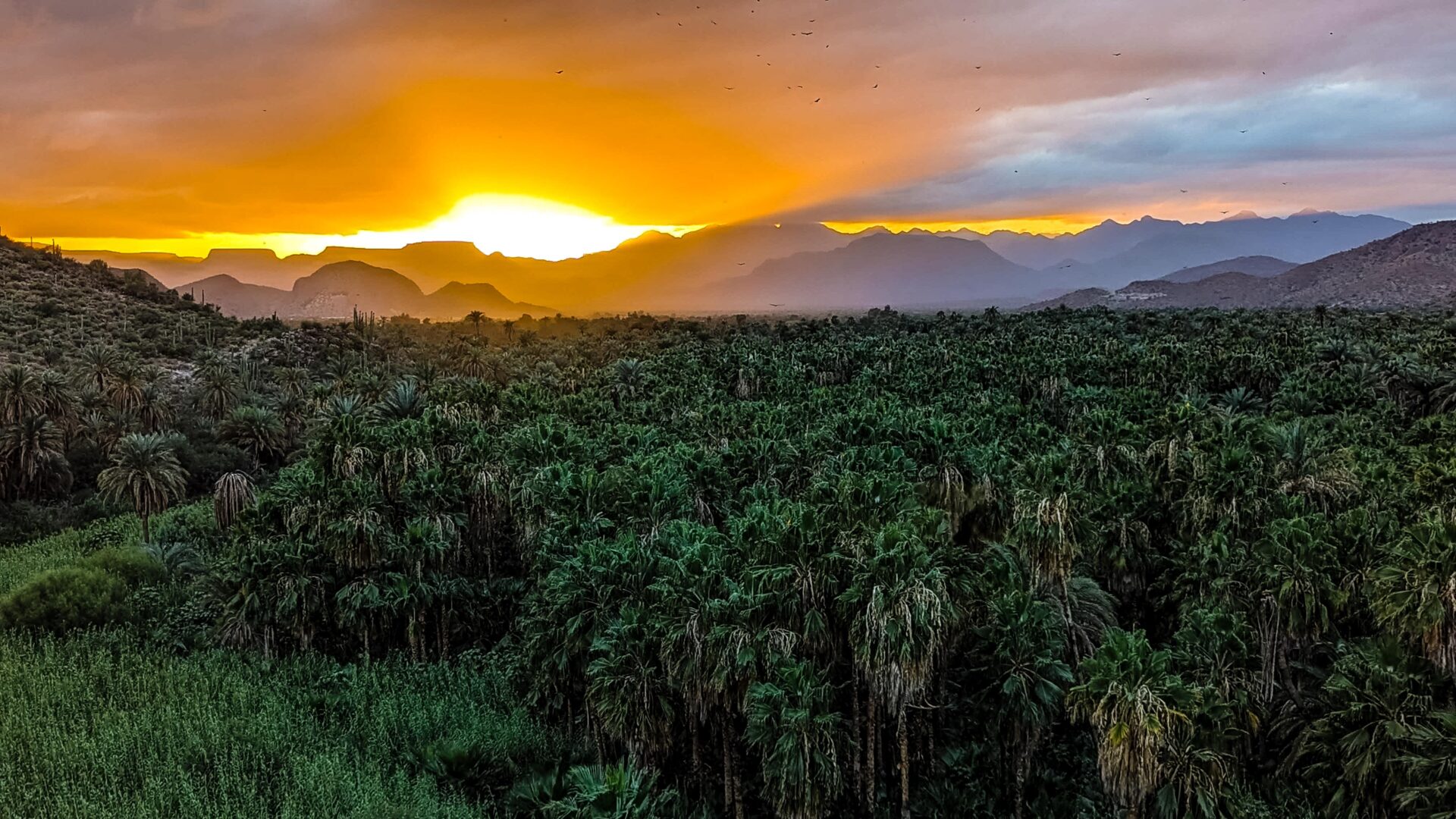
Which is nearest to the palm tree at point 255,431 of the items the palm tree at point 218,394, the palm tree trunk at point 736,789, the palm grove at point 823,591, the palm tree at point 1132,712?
the palm tree at point 218,394

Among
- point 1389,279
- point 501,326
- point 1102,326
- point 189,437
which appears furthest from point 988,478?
point 1389,279

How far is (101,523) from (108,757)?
3629 centimetres

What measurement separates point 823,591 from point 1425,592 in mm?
15316

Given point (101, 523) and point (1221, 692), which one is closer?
point (1221, 692)

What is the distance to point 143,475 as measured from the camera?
4375 centimetres

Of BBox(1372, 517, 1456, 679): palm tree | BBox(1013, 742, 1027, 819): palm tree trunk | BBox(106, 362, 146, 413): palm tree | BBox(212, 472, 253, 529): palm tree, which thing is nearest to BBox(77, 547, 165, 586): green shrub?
BBox(212, 472, 253, 529): palm tree

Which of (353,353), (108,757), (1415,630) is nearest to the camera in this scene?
(1415,630)

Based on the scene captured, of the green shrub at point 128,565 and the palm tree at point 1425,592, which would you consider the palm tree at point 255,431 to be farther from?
the palm tree at point 1425,592

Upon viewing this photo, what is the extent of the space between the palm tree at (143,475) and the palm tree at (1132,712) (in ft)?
160

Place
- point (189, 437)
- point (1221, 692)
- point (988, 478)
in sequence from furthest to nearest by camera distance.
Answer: point (189, 437)
point (988, 478)
point (1221, 692)

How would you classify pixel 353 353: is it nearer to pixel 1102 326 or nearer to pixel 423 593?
pixel 423 593

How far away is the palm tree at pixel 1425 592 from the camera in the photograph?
63.0 feet

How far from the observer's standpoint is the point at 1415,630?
65.4ft

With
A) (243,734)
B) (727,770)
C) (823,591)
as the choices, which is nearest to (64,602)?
(243,734)
